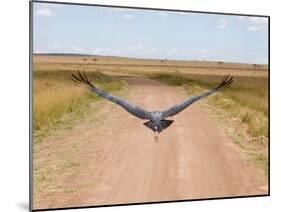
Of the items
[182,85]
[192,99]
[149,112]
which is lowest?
[149,112]

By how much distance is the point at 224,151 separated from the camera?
16.4 ft

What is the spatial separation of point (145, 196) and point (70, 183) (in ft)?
2.17

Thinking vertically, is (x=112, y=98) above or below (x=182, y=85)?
below

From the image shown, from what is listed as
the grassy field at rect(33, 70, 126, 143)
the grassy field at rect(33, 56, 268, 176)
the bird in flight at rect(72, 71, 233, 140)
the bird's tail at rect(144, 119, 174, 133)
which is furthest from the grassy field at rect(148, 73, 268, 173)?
the grassy field at rect(33, 70, 126, 143)

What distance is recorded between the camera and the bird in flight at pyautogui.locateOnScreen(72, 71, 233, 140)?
4621 mm

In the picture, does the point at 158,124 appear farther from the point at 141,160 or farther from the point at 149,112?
the point at 141,160

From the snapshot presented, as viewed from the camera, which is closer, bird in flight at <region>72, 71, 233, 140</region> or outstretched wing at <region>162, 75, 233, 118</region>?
bird in flight at <region>72, 71, 233, 140</region>

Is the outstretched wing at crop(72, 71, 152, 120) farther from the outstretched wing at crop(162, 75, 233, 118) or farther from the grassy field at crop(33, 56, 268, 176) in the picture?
the outstretched wing at crop(162, 75, 233, 118)

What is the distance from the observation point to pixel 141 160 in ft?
15.6

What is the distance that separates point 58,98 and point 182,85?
1089 millimetres

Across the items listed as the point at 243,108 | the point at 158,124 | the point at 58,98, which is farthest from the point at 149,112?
the point at 243,108

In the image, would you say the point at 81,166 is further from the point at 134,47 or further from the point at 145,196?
the point at 134,47

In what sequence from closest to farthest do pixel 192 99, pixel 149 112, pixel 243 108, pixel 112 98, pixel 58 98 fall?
pixel 58 98 → pixel 112 98 → pixel 149 112 → pixel 192 99 → pixel 243 108

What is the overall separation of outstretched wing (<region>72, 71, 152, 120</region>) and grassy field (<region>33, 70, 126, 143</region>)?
0.14 ft
